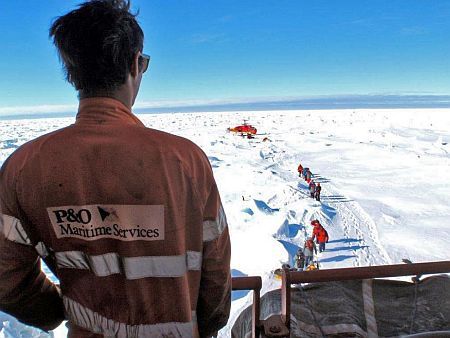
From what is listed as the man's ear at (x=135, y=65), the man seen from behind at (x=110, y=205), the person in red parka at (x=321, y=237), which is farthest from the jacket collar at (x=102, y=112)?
the person in red parka at (x=321, y=237)

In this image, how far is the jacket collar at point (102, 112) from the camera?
98cm

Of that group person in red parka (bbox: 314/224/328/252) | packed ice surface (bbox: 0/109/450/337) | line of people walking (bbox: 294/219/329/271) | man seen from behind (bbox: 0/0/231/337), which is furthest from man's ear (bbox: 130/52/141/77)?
person in red parka (bbox: 314/224/328/252)

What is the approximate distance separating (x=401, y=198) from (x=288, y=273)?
12869 millimetres

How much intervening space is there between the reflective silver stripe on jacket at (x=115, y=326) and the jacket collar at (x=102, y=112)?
50 cm

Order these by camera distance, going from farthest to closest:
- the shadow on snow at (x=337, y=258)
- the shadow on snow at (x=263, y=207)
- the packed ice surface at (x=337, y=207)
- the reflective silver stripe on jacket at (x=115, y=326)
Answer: the shadow on snow at (x=263, y=207), the packed ice surface at (x=337, y=207), the shadow on snow at (x=337, y=258), the reflective silver stripe on jacket at (x=115, y=326)

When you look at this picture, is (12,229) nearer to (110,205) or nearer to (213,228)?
(110,205)

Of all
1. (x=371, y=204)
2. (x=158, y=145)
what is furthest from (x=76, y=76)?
(x=371, y=204)

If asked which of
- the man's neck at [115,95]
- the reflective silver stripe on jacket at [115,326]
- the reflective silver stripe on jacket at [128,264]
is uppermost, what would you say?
the man's neck at [115,95]

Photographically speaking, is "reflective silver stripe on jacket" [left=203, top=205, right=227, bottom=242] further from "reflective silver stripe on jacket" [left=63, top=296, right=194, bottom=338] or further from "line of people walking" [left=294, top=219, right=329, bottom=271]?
"line of people walking" [left=294, top=219, right=329, bottom=271]

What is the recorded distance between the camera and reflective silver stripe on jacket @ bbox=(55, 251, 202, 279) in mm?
1002

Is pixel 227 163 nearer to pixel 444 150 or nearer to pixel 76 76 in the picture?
pixel 444 150

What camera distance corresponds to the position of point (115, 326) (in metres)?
1.05

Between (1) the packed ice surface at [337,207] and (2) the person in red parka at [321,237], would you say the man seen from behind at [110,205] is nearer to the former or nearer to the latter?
(1) the packed ice surface at [337,207]

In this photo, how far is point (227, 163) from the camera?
65.7 ft
